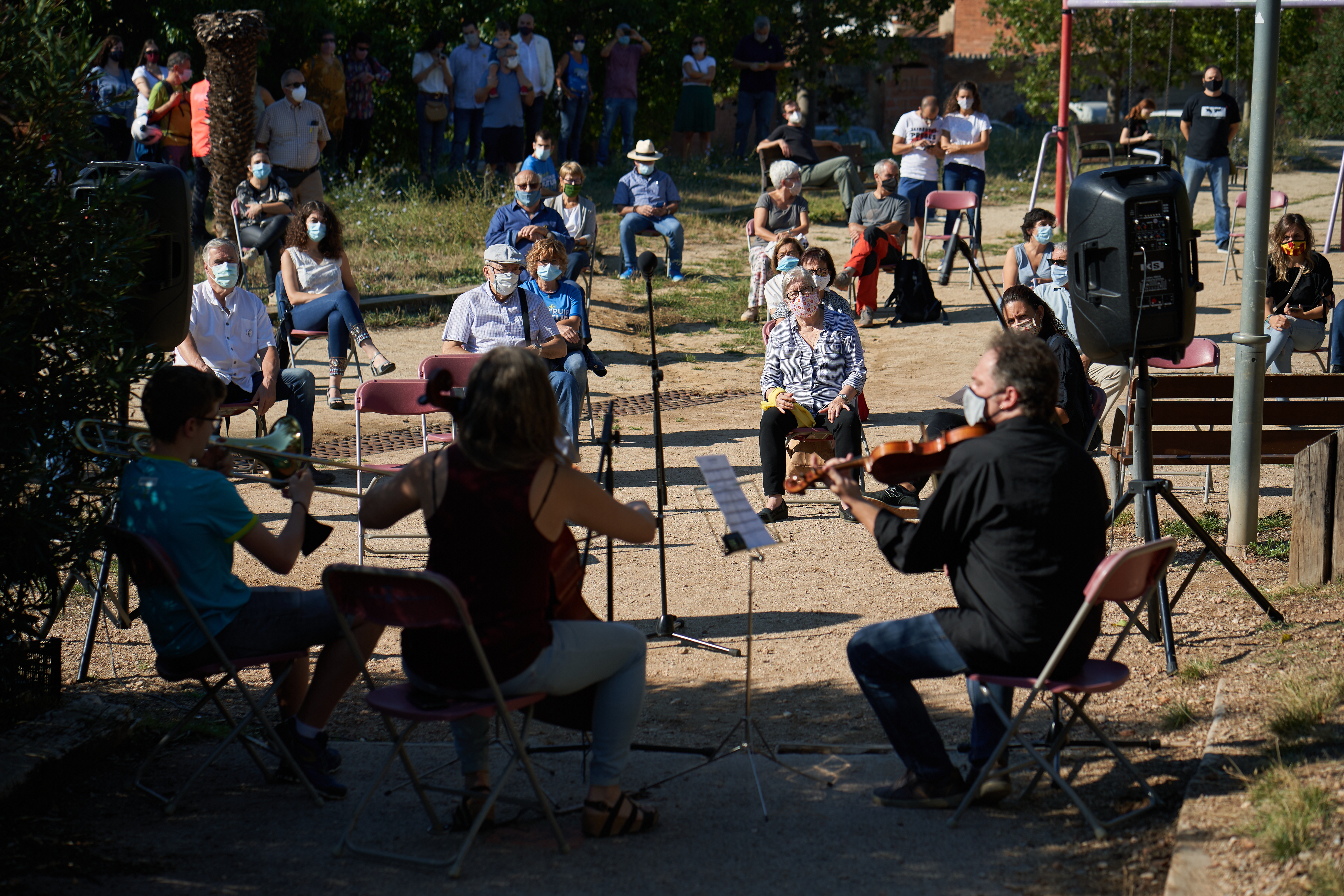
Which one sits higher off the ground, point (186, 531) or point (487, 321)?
point (487, 321)

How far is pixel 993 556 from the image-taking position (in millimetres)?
3793

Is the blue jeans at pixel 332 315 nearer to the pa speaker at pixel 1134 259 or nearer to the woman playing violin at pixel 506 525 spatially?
the pa speaker at pixel 1134 259

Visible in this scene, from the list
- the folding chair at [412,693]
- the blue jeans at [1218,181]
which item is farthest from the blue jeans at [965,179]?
the folding chair at [412,693]

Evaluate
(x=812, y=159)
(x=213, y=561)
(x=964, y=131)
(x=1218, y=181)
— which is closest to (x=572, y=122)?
(x=812, y=159)

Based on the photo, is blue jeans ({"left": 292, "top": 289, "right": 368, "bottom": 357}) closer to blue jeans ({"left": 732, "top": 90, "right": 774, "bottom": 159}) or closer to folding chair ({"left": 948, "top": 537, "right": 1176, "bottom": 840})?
folding chair ({"left": 948, "top": 537, "right": 1176, "bottom": 840})

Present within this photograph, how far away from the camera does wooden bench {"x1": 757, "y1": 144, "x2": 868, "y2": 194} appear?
15656 millimetres

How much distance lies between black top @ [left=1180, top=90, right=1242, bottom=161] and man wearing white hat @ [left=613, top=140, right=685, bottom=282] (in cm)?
586

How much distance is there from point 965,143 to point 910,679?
11.5 meters

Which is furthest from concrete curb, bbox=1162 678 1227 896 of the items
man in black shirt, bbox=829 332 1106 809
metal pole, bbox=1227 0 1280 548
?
metal pole, bbox=1227 0 1280 548

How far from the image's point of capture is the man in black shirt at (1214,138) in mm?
14375

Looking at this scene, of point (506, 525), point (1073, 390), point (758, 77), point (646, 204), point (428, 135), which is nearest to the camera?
point (506, 525)

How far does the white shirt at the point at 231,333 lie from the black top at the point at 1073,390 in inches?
180

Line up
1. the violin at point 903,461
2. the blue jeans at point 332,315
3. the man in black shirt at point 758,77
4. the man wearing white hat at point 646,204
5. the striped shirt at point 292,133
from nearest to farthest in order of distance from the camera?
the violin at point 903,461 → the blue jeans at point 332,315 → the striped shirt at point 292,133 → the man wearing white hat at point 646,204 → the man in black shirt at point 758,77

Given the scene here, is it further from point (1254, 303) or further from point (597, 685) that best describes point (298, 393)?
point (1254, 303)
